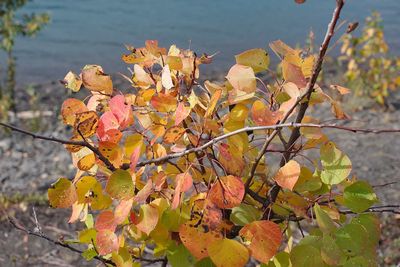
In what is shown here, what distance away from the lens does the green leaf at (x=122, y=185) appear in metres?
1.06

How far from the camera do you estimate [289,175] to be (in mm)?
1069

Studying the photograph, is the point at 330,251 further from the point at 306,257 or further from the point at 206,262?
the point at 206,262

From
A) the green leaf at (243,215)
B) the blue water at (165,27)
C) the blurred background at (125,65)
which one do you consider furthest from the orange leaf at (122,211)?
the blue water at (165,27)

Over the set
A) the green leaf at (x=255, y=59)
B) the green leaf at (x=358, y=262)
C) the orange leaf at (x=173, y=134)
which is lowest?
the green leaf at (x=358, y=262)

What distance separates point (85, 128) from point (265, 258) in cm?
39

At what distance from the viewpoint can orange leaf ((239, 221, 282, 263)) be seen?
1.02 meters

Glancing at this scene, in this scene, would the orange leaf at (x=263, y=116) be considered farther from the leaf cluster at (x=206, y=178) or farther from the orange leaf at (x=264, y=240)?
the orange leaf at (x=264, y=240)

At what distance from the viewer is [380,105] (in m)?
6.09

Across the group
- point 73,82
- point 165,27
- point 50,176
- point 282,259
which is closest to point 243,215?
point 282,259

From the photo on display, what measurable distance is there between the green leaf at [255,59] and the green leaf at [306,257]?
33cm

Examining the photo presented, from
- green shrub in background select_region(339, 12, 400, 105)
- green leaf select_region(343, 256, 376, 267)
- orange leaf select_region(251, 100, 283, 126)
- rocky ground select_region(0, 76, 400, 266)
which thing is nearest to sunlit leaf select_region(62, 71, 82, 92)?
orange leaf select_region(251, 100, 283, 126)

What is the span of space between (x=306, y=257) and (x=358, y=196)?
0.48ft

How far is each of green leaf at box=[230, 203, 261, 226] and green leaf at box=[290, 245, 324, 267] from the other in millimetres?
137

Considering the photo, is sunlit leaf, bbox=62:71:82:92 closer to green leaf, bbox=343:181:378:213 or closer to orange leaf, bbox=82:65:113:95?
orange leaf, bbox=82:65:113:95
